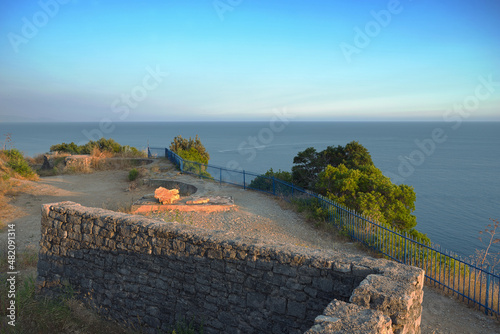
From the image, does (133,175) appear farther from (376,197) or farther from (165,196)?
(376,197)

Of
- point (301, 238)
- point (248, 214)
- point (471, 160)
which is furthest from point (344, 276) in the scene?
point (471, 160)

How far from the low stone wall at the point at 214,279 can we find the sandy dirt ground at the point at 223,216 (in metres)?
2.80

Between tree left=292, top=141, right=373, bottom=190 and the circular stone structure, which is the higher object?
tree left=292, top=141, right=373, bottom=190

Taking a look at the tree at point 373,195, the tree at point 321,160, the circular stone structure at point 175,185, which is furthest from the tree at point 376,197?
the tree at point 321,160

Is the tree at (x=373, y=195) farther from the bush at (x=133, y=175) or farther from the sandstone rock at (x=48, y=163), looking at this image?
the sandstone rock at (x=48, y=163)

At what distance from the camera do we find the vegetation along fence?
250 inches

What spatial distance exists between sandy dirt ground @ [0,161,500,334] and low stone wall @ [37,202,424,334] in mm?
2802

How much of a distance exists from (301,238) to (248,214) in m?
2.34

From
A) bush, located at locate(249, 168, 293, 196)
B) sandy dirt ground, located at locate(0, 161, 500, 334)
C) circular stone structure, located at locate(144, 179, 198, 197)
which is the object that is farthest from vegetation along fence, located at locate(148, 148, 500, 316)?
circular stone structure, located at locate(144, 179, 198, 197)

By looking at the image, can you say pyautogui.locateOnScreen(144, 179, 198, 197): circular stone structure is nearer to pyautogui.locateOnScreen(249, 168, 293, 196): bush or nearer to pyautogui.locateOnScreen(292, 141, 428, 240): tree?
pyautogui.locateOnScreen(249, 168, 293, 196): bush

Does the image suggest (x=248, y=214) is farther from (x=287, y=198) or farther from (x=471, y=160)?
A: (x=471, y=160)

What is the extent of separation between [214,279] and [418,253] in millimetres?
5391

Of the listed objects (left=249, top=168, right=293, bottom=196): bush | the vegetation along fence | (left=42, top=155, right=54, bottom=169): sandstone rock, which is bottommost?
the vegetation along fence

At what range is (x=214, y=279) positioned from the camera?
15.2 ft
